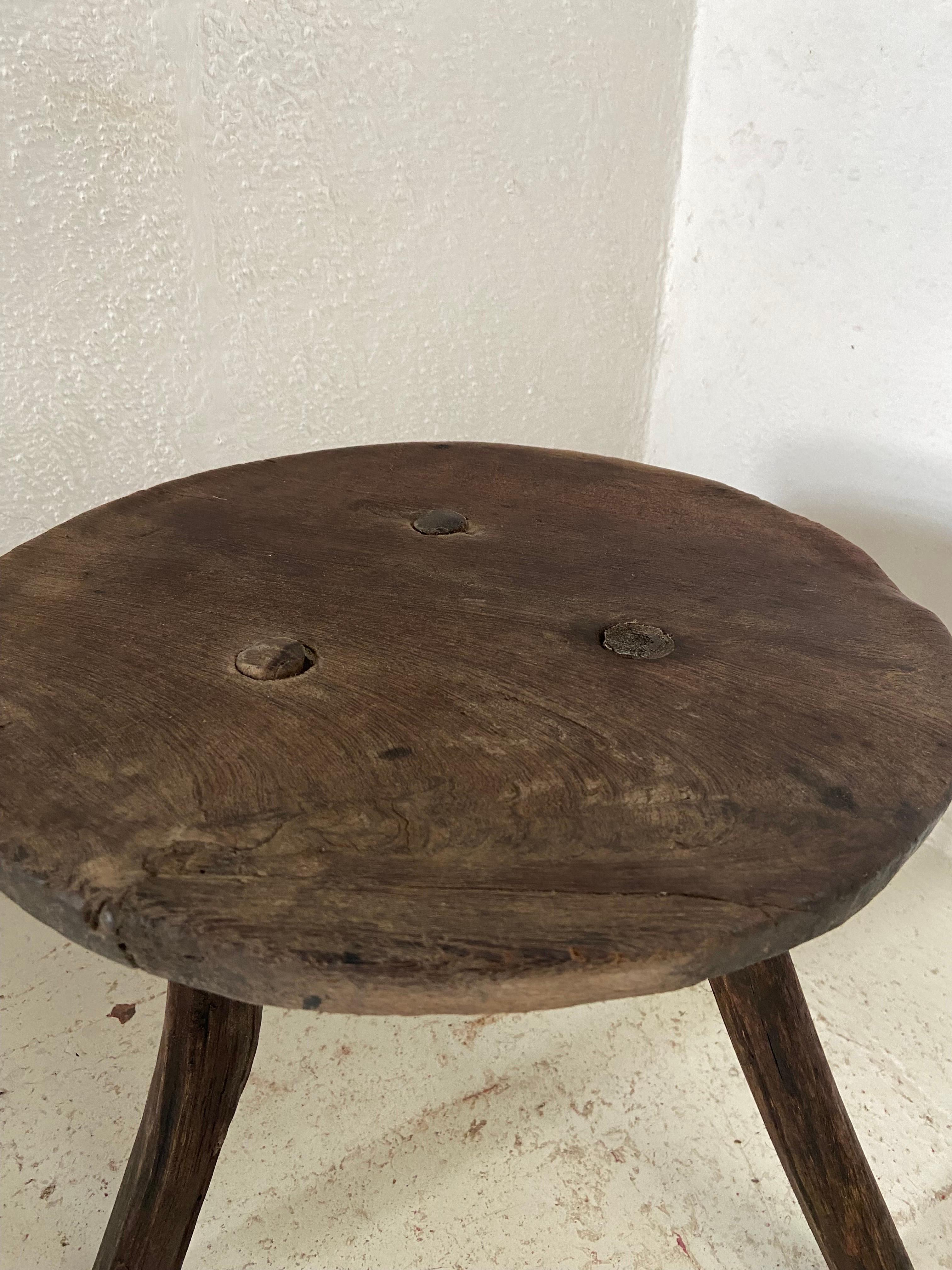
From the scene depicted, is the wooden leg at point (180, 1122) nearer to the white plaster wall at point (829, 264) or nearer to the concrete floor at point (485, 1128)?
the concrete floor at point (485, 1128)

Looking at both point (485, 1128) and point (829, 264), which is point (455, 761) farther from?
point (829, 264)

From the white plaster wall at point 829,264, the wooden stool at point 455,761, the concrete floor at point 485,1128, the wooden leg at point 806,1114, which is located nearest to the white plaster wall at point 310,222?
the white plaster wall at point 829,264

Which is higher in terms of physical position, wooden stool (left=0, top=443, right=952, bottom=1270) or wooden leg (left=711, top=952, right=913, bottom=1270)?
wooden stool (left=0, top=443, right=952, bottom=1270)

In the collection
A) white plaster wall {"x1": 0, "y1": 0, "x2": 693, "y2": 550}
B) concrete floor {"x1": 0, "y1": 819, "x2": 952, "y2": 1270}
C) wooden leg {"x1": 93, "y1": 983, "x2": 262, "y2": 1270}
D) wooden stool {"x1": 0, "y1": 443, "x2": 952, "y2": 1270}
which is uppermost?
white plaster wall {"x1": 0, "y1": 0, "x2": 693, "y2": 550}

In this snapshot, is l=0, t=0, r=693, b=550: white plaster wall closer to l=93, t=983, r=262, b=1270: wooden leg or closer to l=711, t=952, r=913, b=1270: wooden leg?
l=93, t=983, r=262, b=1270: wooden leg

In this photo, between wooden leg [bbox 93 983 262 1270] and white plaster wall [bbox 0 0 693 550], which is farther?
white plaster wall [bbox 0 0 693 550]

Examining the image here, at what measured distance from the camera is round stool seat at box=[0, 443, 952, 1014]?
57cm

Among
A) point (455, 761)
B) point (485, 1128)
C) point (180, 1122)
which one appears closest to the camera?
point (455, 761)

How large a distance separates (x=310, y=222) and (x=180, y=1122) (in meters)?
1.12

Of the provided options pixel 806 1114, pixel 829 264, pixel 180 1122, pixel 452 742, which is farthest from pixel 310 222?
pixel 806 1114

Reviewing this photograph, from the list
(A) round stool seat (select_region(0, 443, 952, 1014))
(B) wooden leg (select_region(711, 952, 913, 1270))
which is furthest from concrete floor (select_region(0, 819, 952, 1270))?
(A) round stool seat (select_region(0, 443, 952, 1014))

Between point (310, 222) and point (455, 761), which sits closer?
point (455, 761)

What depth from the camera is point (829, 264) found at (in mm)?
1479

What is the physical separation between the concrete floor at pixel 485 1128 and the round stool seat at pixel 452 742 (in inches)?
24.2
